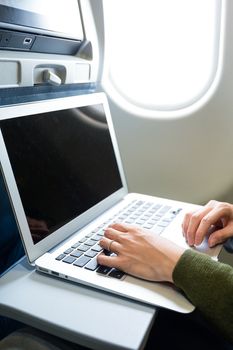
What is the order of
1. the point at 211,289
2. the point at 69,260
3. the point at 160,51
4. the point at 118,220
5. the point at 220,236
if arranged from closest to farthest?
the point at 211,289
the point at 69,260
the point at 220,236
the point at 118,220
the point at 160,51

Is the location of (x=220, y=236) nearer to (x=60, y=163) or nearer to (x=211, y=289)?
(x=211, y=289)

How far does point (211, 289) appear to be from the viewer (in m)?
0.54

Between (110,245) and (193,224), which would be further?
(193,224)

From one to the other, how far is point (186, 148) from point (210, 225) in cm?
48

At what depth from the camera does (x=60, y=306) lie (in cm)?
55

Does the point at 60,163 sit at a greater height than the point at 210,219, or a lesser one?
greater

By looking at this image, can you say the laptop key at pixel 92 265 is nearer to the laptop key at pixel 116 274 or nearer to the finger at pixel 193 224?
the laptop key at pixel 116 274

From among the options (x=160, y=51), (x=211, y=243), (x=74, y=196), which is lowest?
(x=211, y=243)

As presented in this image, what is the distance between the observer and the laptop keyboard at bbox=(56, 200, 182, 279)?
63 cm

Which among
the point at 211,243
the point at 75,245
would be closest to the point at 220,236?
the point at 211,243

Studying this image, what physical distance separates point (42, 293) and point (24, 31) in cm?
54

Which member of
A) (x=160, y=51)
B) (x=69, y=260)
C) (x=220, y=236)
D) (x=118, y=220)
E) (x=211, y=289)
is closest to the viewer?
(x=211, y=289)

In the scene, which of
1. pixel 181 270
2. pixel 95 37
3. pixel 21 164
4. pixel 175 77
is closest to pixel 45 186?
pixel 21 164

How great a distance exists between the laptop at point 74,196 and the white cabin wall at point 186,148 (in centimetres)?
21
